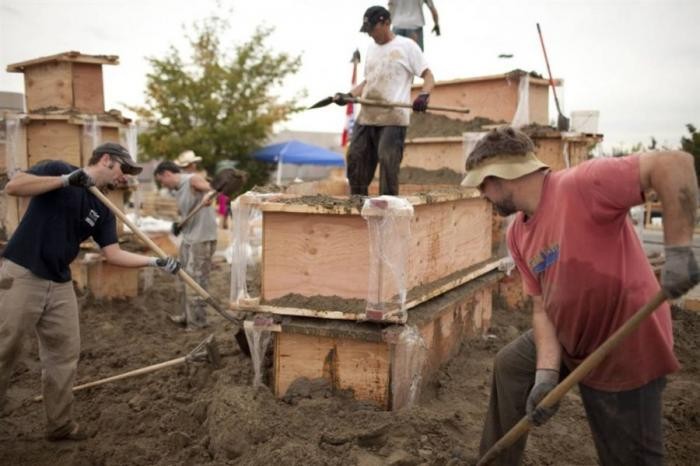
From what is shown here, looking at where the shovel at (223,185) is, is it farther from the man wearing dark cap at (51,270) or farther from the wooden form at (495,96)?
the wooden form at (495,96)

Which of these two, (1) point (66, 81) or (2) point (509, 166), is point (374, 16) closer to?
(2) point (509, 166)

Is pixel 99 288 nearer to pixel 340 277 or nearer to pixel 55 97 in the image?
pixel 55 97

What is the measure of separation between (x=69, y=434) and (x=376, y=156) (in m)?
3.53

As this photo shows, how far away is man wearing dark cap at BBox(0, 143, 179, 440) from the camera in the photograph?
3.86 meters

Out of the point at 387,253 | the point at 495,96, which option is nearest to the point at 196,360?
the point at 387,253

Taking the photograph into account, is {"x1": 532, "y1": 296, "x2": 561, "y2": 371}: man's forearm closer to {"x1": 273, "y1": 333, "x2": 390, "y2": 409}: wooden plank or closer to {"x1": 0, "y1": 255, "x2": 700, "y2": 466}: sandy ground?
{"x1": 0, "y1": 255, "x2": 700, "y2": 466}: sandy ground

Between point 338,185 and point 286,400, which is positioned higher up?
point 338,185

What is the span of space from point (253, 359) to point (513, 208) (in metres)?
2.33

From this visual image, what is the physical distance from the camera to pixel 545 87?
7562mm

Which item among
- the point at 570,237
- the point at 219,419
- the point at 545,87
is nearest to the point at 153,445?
the point at 219,419

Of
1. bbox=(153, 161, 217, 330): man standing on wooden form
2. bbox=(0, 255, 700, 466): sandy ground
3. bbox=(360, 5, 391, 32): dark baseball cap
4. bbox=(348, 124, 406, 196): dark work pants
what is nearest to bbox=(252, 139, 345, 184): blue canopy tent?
bbox=(153, 161, 217, 330): man standing on wooden form

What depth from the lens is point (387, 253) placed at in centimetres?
378

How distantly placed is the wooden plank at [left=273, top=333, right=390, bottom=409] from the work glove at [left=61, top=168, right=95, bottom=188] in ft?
5.49

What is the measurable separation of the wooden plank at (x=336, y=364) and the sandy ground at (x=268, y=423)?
11 centimetres
